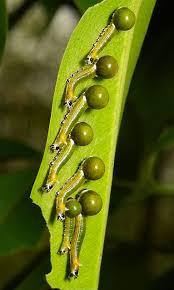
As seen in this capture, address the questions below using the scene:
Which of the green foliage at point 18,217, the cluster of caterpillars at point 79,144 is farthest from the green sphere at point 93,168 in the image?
the green foliage at point 18,217

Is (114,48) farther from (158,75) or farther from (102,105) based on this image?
(158,75)

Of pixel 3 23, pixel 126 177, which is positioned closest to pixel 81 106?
pixel 3 23

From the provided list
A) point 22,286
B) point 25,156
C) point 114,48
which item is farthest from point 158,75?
point 114,48

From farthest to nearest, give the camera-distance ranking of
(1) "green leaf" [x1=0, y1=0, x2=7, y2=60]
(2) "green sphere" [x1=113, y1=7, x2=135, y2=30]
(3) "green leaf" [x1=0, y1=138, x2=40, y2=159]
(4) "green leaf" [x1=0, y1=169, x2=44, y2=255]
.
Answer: (3) "green leaf" [x1=0, y1=138, x2=40, y2=159]
(4) "green leaf" [x1=0, y1=169, x2=44, y2=255]
(1) "green leaf" [x1=0, y1=0, x2=7, y2=60]
(2) "green sphere" [x1=113, y1=7, x2=135, y2=30]

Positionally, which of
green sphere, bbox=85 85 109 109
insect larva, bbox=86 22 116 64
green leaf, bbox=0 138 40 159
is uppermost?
insect larva, bbox=86 22 116 64

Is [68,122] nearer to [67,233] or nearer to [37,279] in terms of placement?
[67,233]

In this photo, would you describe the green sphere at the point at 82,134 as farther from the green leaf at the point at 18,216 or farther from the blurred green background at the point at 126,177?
the green leaf at the point at 18,216

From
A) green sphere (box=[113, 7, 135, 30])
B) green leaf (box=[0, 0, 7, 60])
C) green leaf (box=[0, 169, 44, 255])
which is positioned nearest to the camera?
green sphere (box=[113, 7, 135, 30])

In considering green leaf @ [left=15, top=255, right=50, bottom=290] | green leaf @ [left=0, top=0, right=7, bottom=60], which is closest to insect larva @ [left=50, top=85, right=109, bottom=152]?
green leaf @ [left=0, top=0, right=7, bottom=60]

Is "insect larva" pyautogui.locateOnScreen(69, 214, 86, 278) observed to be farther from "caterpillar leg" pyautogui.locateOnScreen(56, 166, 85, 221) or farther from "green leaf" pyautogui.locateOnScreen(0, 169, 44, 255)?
"green leaf" pyautogui.locateOnScreen(0, 169, 44, 255)
